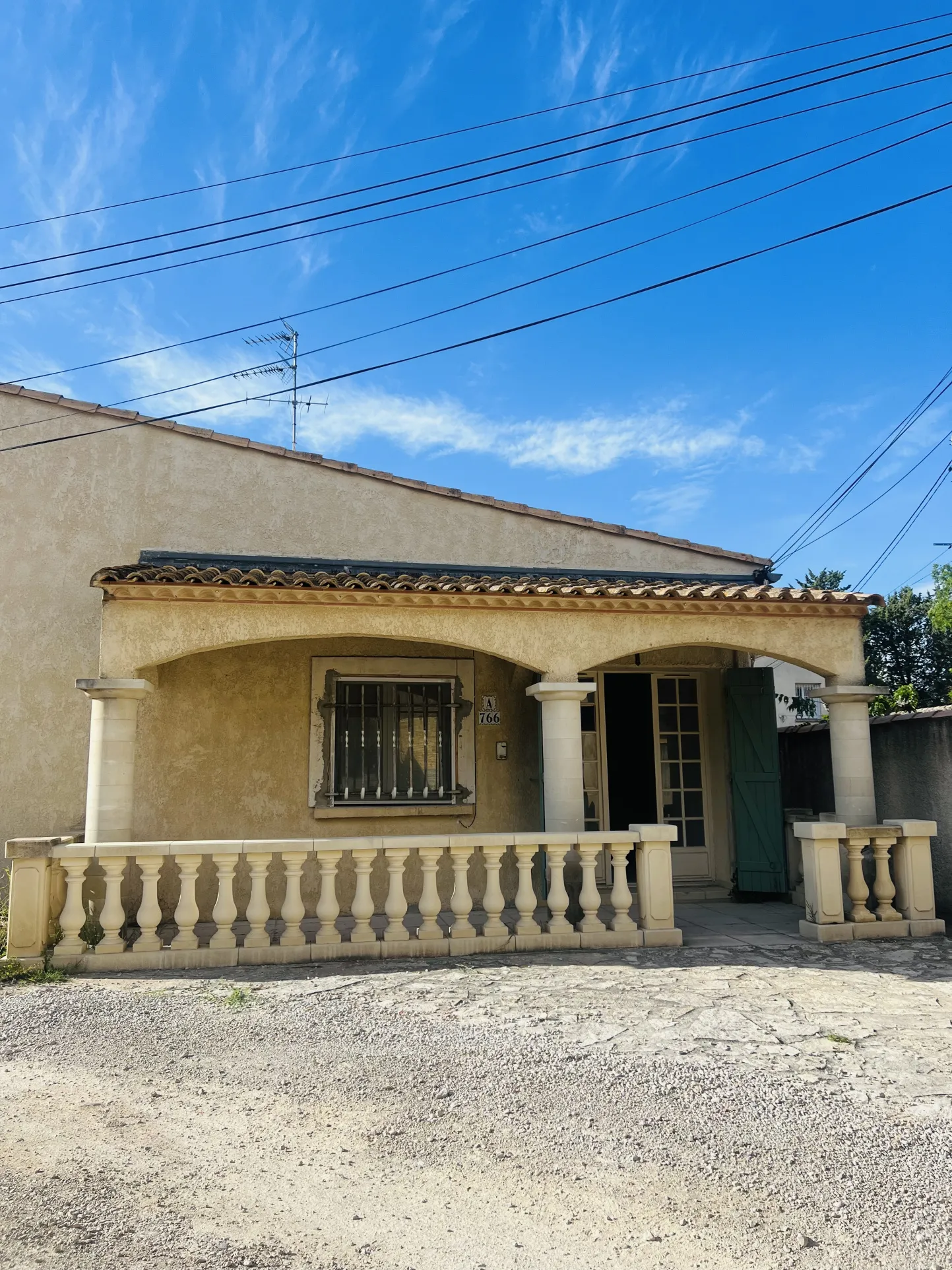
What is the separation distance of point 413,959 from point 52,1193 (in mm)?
3373

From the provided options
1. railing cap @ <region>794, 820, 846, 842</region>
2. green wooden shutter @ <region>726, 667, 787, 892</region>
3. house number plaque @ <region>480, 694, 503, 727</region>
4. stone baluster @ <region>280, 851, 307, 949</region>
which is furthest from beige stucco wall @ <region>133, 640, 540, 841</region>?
railing cap @ <region>794, 820, 846, 842</region>

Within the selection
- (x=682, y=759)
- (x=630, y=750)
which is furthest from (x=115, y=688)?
(x=682, y=759)

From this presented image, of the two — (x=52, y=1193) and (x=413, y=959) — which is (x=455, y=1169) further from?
(x=413, y=959)

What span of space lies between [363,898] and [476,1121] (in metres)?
2.77

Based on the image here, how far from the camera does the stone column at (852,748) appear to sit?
23.5 ft

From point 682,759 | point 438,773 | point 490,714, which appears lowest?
point 438,773

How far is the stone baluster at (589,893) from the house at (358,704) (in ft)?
0.08

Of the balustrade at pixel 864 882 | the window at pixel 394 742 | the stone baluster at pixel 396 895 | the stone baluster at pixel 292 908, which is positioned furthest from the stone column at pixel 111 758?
the balustrade at pixel 864 882

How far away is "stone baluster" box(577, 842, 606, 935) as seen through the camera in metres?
6.47

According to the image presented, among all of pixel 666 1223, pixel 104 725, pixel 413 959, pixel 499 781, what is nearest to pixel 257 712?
pixel 104 725

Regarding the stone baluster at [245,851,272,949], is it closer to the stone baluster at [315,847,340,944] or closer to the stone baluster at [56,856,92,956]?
the stone baluster at [315,847,340,944]

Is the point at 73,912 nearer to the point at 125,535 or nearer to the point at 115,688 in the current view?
the point at 115,688

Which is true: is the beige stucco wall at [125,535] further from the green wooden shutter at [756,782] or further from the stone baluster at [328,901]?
the stone baluster at [328,901]

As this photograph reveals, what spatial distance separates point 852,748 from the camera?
7258mm
